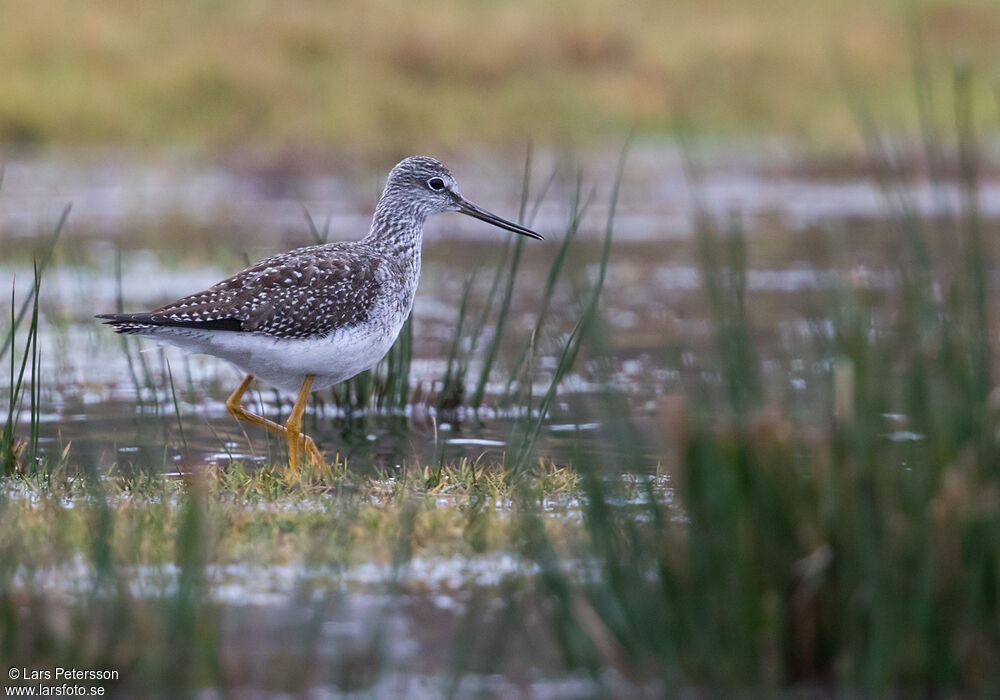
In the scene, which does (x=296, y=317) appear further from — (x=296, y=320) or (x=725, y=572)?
(x=725, y=572)

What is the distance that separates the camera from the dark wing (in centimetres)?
606

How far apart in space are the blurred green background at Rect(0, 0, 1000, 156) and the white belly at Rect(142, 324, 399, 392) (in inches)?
623

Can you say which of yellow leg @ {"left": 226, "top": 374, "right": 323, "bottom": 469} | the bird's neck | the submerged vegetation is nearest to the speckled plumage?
yellow leg @ {"left": 226, "top": 374, "right": 323, "bottom": 469}

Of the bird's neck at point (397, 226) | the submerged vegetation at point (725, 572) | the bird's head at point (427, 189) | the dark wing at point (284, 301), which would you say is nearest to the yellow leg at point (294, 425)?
the dark wing at point (284, 301)

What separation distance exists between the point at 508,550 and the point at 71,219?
13327 millimetres

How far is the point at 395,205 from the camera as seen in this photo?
728 centimetres

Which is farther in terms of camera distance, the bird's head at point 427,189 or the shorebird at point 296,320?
the bird's head at point 427,189

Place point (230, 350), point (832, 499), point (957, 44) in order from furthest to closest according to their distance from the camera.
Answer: point (957, 44), point (230, 350), point (832, 499)

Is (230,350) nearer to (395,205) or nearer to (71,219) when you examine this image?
(395,205)

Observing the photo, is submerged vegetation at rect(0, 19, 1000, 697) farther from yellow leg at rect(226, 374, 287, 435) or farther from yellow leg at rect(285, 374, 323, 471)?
yellow leg at rect(226, 374, 287, 435)

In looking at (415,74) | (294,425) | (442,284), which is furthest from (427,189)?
(415,74)

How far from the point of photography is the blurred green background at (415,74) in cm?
2353

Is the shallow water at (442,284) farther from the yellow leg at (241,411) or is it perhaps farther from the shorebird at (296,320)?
the shorebird at (296,320)

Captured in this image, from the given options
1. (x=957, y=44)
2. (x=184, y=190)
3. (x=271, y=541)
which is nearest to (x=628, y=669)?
(x=271, y=541)
